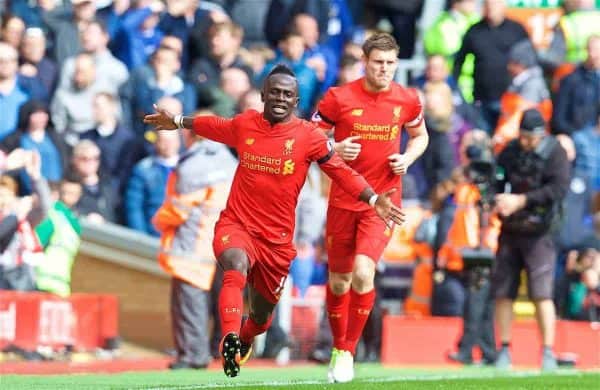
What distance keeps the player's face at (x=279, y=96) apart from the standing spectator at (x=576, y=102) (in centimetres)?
944

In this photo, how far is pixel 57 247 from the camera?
1814 centimetres

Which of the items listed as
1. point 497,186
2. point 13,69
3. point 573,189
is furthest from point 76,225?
point 573,189

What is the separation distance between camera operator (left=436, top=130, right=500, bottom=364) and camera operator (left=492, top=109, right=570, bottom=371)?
3.56ft

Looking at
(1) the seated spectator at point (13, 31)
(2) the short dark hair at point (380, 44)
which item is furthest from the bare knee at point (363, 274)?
(1) the seated spectator at point (13, 31)

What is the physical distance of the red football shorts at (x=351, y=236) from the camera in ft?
46.4

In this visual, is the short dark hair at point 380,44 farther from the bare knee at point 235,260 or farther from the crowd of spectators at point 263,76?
the crowd of spectators at point 263,76

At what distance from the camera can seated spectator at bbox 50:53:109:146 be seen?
814 inches

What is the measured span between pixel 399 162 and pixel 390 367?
15.2 ft

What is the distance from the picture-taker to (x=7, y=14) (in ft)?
71.4

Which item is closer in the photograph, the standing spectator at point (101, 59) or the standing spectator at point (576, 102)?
the standing spectator at point (101, 59)

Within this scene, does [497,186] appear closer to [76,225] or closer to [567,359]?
[567,359]

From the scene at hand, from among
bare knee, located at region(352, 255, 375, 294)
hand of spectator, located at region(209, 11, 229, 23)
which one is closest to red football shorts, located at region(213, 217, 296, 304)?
bare knee, located at region(352, 255, 375, 294)

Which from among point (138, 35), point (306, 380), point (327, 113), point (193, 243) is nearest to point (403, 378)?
point (306, 380)

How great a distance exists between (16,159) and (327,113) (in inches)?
210
